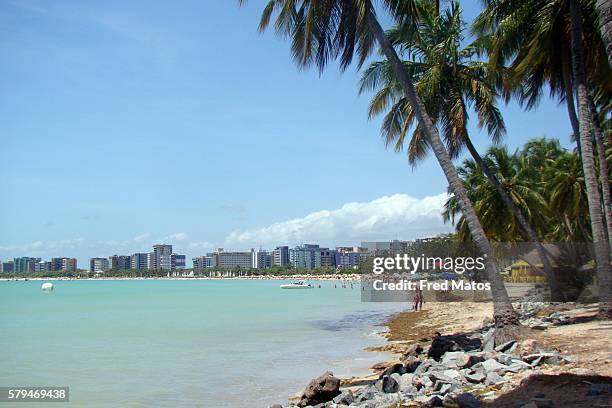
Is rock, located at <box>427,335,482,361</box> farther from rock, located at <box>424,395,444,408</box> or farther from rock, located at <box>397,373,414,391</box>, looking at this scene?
rock, located at <box>424,395,444,408</box>

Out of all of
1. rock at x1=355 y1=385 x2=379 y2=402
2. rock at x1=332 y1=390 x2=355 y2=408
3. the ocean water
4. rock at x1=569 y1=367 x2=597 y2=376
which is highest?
rock at x1=569 y1=367 x2=597 y2=376

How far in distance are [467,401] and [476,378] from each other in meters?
1.51

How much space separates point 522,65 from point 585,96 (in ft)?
6.16

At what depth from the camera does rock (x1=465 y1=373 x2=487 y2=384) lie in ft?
27.5

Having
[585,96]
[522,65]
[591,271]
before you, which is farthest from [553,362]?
[591,271]

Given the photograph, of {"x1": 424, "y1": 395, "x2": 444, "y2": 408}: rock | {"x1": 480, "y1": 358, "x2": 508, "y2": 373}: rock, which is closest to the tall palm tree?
{"x1": 480, "y1": 358, "x2": 508, "y2": 373}: rock

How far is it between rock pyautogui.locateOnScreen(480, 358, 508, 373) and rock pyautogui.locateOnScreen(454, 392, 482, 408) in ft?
5.44

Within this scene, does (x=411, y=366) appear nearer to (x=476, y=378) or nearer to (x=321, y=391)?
(x=321, y=391)

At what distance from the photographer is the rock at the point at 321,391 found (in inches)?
399

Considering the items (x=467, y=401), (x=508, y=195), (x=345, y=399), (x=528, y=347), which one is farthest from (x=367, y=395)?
(x=508, y=195)

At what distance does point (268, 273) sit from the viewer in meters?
199

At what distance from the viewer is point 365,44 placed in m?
13.7

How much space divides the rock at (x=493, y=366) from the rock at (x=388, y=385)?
5.08 ft

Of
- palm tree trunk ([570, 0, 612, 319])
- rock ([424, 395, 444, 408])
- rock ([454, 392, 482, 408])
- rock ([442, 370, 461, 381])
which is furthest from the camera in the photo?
palm tree trunk ([570, 0, 612, 319])
